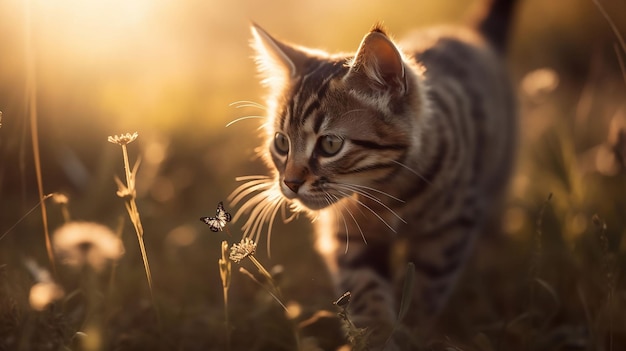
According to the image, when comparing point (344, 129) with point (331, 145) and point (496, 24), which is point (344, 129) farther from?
point (496, 24)

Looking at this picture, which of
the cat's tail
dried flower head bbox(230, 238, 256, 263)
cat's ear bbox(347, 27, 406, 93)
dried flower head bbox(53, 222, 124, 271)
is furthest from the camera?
the cat's tail

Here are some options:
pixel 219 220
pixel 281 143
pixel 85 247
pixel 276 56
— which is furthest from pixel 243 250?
pixel 276 56

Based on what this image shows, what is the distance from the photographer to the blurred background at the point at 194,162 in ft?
6.52

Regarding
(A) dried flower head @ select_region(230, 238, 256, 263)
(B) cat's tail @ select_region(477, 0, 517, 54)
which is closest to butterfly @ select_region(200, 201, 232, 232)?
(A) dried flower head @ select_region(230, 238, 256, 263)

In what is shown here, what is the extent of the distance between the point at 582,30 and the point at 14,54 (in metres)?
4.78

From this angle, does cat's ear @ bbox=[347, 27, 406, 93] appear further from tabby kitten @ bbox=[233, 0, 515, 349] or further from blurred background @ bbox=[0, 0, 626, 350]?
blurred background @ bbox=[0, 0, 626, 350]

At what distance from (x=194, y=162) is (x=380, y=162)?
1.87 metres

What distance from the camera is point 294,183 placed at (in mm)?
1965

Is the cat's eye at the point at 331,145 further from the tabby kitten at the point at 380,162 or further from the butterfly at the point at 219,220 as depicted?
the butterfly at the point at 219,220

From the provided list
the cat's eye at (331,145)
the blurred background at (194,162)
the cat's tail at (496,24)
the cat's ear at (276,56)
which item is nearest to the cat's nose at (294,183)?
the cat's eye at (331,145)

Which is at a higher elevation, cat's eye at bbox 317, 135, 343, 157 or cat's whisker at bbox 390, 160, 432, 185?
cat's eye at bbox 317, 135, 343, 157

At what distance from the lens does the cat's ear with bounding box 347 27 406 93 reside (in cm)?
186

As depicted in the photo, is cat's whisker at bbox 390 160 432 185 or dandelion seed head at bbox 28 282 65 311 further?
cat's whisker at bbox 390 160 432 185

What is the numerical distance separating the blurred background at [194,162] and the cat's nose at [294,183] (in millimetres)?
301
